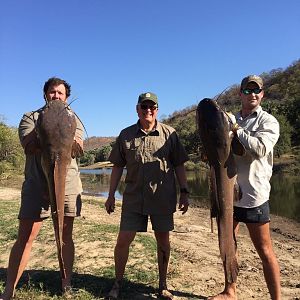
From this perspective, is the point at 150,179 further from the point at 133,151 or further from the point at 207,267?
the point at 207,267

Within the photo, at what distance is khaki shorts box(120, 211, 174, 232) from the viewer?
15.5ft

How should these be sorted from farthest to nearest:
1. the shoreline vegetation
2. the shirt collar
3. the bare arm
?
the shoreline vegetation < the bare arm < the shirt collar

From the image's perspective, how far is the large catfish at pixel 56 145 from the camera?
3.75 m

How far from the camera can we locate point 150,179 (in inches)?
186

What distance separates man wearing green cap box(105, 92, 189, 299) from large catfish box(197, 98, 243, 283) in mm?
948

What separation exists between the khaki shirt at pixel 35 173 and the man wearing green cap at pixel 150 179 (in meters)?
0.68

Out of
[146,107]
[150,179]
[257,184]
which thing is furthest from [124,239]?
[257,184]

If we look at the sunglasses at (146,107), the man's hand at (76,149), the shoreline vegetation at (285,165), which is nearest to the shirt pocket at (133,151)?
the sunglasses at (146,107)

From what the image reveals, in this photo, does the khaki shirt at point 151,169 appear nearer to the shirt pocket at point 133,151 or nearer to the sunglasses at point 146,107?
the shirt pocket at point 133,151

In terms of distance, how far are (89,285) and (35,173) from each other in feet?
5.64

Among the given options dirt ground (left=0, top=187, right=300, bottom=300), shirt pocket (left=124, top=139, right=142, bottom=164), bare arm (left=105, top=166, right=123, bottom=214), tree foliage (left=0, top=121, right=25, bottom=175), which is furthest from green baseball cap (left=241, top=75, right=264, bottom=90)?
tree foliage (left=0, top=121, right=25, bottom=175)

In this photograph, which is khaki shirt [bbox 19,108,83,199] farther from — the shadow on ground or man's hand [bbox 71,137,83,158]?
the shadow on ground

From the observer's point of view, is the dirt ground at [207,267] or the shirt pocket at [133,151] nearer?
the shirt pocket at [133,151]

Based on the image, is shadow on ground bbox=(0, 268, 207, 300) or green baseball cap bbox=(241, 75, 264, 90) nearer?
green baseball cap bbox=(241, 75, 264, 90)
